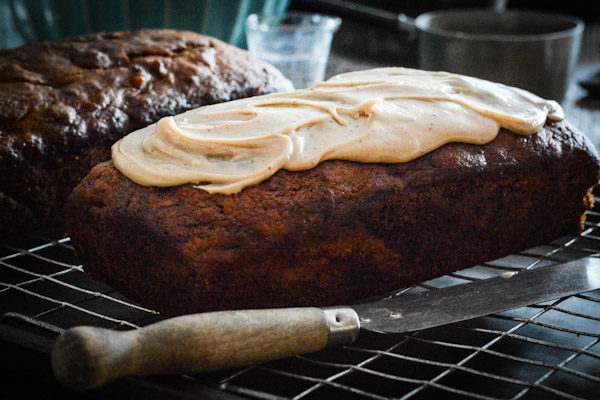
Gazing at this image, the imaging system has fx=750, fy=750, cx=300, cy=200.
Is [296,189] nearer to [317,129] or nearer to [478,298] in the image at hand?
[317,129]

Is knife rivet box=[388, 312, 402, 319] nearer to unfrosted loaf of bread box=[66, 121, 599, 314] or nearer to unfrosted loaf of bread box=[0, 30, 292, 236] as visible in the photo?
unfrosted loaf of bread box=[66, 121, 599, 314]

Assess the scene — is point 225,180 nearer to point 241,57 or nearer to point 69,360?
point 69,360

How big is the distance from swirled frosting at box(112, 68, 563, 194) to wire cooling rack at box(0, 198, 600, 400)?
0.29 metres

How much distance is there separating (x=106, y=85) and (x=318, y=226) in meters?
0.86

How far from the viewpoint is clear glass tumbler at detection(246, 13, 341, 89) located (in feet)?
8.84

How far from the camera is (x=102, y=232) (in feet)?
4.83

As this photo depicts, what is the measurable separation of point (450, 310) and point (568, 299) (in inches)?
12.5

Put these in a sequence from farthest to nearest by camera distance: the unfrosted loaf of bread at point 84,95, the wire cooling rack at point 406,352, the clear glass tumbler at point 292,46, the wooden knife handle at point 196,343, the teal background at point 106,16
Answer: the clear glass tumbler at point 292,46
the teal background at point 106,16
the unfrosted loaf of bread at point 84,95
the wire cooling rack at point 406,352
the wooden knife handle at point 196,343

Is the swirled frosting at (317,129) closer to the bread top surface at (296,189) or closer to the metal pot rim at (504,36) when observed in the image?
the bread top surface at (296,189)

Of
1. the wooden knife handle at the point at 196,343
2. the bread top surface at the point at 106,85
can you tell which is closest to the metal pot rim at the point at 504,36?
the bread top surface at the point at 106,85

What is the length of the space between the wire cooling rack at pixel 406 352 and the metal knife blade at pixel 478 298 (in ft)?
0.11

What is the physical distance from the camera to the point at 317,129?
1.48m

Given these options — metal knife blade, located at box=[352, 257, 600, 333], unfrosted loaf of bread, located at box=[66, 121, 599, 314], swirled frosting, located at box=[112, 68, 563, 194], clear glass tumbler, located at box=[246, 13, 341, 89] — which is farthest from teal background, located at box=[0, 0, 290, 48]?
metal knife blade, located at box=[352, 257, 600, 333]

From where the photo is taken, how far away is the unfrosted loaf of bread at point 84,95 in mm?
1808
